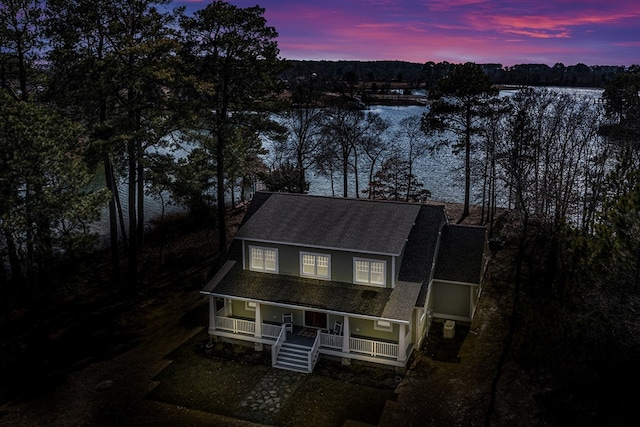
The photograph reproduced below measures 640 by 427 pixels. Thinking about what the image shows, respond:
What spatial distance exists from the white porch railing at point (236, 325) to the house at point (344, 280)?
1.7 inches

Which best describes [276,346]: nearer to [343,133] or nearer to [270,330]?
[270,330]

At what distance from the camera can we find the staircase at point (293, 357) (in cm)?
2020

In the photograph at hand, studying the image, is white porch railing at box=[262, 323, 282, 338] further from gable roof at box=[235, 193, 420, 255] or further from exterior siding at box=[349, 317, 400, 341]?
gable roof at box=[235, 193, 420, 255]

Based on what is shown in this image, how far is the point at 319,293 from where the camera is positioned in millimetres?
21156

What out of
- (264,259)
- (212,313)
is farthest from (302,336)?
(212,313)

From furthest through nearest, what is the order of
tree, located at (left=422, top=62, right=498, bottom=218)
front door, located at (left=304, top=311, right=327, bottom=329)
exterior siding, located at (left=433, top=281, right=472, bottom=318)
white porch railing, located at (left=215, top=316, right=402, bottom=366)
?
tree, located at (left=422, top=62, right=498, bottom=218), exterior siding, located at (left=433, top=281, right=472, bottom=318), front door, located at (left=304, top=311, right=327, bottom=329), white porch railing, located at (left=215, top=316, right=402, bottom=366)

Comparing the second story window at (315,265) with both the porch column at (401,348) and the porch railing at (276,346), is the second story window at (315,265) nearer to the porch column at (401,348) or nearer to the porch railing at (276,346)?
the porch railing at (276,346)

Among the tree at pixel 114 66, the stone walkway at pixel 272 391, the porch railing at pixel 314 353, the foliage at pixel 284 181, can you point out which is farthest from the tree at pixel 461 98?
the stone walkway at pixel 272 391

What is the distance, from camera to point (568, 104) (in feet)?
106

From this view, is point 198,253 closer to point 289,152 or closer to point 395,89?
point 289,152

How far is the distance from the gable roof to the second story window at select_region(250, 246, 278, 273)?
68 cm

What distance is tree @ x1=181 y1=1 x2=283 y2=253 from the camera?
90.9ft

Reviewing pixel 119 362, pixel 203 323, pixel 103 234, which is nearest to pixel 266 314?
pixel 203 323

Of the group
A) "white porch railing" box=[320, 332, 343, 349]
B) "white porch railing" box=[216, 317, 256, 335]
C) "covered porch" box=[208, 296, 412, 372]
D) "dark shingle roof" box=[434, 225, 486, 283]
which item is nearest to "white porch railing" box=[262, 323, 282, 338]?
"covered porch" box=[208, 296, 412, 372]
